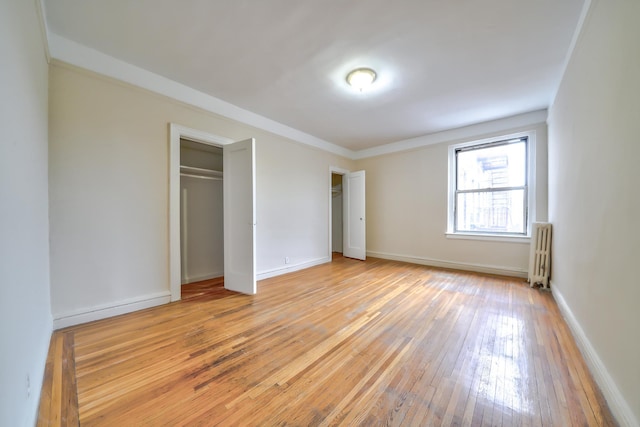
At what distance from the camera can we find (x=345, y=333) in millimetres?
2117

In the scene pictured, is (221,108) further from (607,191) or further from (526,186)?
(526,186)

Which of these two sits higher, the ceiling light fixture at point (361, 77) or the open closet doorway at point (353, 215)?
the ceiling light fixture at point (361, 77)

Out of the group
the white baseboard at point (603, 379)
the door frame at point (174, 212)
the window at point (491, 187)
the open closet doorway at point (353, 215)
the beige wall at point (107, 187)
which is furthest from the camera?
the open closet doorway at point (353, 215)

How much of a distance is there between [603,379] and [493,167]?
3.71m

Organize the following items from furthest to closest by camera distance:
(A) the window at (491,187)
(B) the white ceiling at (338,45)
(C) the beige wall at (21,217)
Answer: (A) the window at (491,187) < (B) the white ceiling at (338,45) < (C) the beige wall at (21,217)

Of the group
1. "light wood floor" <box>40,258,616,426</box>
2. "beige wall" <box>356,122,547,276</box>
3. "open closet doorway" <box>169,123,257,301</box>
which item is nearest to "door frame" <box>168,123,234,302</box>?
"open closet doorway" <box>169,123,257,301</box>

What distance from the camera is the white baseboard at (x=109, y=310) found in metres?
2.19

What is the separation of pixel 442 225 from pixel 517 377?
11.4ft

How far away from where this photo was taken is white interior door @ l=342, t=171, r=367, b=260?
5480mm

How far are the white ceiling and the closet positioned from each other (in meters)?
1.25

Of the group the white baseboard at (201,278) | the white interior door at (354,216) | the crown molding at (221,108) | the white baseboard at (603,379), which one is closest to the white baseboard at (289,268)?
the white interior door at (354,216)

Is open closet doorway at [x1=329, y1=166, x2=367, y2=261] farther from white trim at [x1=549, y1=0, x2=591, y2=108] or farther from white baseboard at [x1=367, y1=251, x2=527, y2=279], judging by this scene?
white trim at [x1=549, y1=0, x2=591, y2=108]

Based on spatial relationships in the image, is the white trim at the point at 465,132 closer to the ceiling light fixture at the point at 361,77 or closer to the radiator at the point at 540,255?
the radiator at the point at 540,255

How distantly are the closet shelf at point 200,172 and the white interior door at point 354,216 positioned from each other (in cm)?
294
